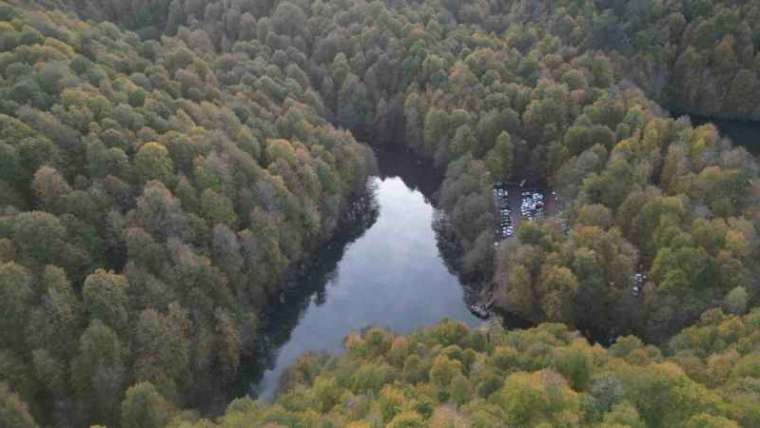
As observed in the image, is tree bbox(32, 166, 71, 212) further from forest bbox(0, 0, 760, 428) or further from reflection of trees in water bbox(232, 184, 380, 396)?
reflection of trees in water bbox(232, 184, 380, 396)

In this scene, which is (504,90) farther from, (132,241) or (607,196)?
(132,241)

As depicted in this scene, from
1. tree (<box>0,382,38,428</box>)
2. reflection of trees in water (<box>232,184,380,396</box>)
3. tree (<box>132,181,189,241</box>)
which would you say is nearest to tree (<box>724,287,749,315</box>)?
reflection of trees in water (<box>232,184,380,396</box>)

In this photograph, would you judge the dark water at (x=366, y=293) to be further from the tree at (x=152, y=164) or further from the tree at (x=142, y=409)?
the tree at (x=152, y=164)

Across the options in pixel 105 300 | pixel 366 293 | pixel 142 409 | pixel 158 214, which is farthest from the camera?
pixel 366 293

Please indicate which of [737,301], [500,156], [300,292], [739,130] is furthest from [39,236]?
[739,130]

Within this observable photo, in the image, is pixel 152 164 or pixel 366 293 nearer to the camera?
pixel 152 164

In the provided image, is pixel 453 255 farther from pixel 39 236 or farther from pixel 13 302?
pixel 13 302
